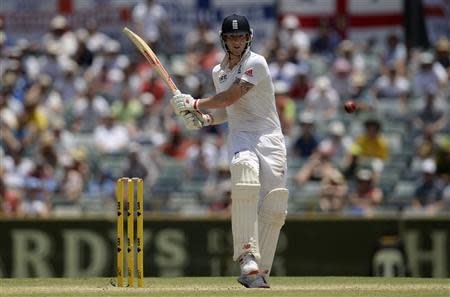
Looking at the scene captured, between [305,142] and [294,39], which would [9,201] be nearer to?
[305,142]

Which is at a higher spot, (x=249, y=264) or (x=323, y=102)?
(x=323, y=102)

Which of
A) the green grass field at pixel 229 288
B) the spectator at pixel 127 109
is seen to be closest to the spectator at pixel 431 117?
the spectator at pixel 127 109

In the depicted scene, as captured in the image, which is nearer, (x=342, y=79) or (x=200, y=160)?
(x=200, y=160)

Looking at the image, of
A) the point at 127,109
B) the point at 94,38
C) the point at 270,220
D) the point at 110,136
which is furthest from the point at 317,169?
the point at 270,220

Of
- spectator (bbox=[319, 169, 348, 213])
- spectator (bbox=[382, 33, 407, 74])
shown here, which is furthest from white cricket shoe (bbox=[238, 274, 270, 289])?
spectator (bbox=[382, 33, 407, 74])

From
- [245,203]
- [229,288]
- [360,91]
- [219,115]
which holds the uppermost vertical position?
[360,91]

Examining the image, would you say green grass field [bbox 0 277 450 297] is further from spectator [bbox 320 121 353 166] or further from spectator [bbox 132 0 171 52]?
spectator [bbox 132 0 171 52]

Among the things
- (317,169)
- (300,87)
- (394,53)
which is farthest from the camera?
(394,53)

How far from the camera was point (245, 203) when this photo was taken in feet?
28.2

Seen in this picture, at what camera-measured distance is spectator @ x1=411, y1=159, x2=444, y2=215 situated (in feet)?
46.1

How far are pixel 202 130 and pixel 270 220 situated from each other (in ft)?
22.3

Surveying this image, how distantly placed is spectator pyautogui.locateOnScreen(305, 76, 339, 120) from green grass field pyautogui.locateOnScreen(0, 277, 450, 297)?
5849 mm

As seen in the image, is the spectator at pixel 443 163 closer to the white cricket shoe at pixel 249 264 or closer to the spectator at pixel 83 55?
the spectator at pixel 83 55

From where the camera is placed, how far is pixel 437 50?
55.0 ft
